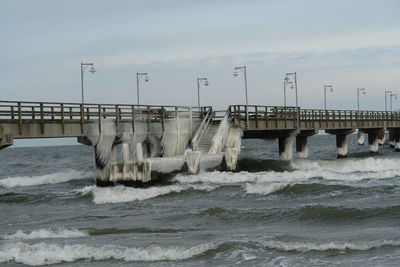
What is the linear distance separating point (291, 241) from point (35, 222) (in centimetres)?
982

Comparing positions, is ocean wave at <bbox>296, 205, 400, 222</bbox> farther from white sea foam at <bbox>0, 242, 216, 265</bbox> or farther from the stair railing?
the stair railing

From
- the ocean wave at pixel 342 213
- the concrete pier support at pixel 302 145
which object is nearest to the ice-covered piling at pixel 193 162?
the ocean wave at pixel 342 213

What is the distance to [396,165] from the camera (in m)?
45.4

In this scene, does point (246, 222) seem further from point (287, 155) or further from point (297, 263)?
point (287, 155)

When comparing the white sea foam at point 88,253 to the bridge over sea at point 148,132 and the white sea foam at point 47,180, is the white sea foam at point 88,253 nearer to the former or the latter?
the bridge over sea at point 148,132

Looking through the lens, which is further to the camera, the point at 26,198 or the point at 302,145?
the point at 302,145

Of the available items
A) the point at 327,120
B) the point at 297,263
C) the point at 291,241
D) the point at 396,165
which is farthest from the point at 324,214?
the point at 327,120

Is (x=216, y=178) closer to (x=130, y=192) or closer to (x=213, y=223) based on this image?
(x=130, y=192)

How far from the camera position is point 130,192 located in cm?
2994

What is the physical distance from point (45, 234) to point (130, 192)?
10.7 m

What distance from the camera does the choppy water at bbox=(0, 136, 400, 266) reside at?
15781mm

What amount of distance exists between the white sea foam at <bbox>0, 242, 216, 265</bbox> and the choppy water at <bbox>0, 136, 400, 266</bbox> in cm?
3

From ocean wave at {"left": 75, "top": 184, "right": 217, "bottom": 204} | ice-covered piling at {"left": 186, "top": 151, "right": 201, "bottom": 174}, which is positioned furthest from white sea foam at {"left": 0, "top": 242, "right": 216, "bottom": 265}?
A: ice-covered piling at {"left": 186, "top": 151, "right": 201, "bottom": 174}

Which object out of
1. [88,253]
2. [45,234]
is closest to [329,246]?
[88,253]
